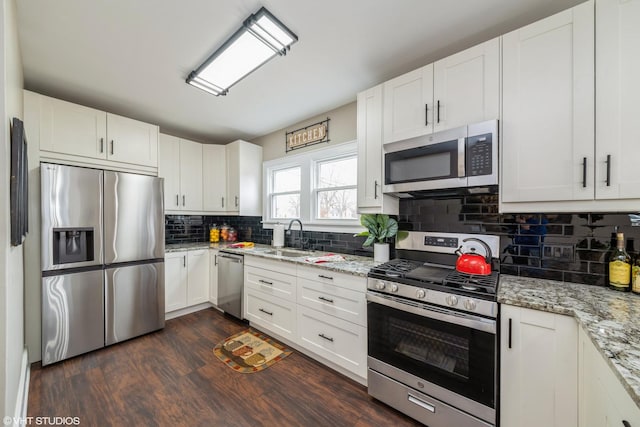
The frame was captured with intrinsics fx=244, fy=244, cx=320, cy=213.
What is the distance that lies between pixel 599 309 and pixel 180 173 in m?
4.10

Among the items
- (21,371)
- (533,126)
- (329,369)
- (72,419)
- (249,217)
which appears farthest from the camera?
(249,217)

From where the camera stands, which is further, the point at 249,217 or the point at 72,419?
the point at 249,217

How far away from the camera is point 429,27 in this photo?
5.36 feet

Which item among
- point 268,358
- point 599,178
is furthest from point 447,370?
point 268,358

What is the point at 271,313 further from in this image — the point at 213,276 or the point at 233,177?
the point at 233,177

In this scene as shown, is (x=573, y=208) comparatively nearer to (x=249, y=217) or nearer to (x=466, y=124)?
(x=466, y=124)

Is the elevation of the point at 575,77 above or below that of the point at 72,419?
above

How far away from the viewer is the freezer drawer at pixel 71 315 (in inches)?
83.5

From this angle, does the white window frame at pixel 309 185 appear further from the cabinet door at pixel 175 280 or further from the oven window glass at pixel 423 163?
the cabinet door at pixel 175 280

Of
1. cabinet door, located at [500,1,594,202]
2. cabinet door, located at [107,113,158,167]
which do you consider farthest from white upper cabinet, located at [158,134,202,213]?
cabinet door, located at [500,1,594,202]

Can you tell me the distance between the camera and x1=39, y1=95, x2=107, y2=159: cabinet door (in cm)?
220

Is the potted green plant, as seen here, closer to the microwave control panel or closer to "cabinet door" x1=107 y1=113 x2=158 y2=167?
the microwave control panel

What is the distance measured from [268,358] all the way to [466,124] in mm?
2480

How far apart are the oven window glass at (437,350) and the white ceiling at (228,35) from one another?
6.21 ft
